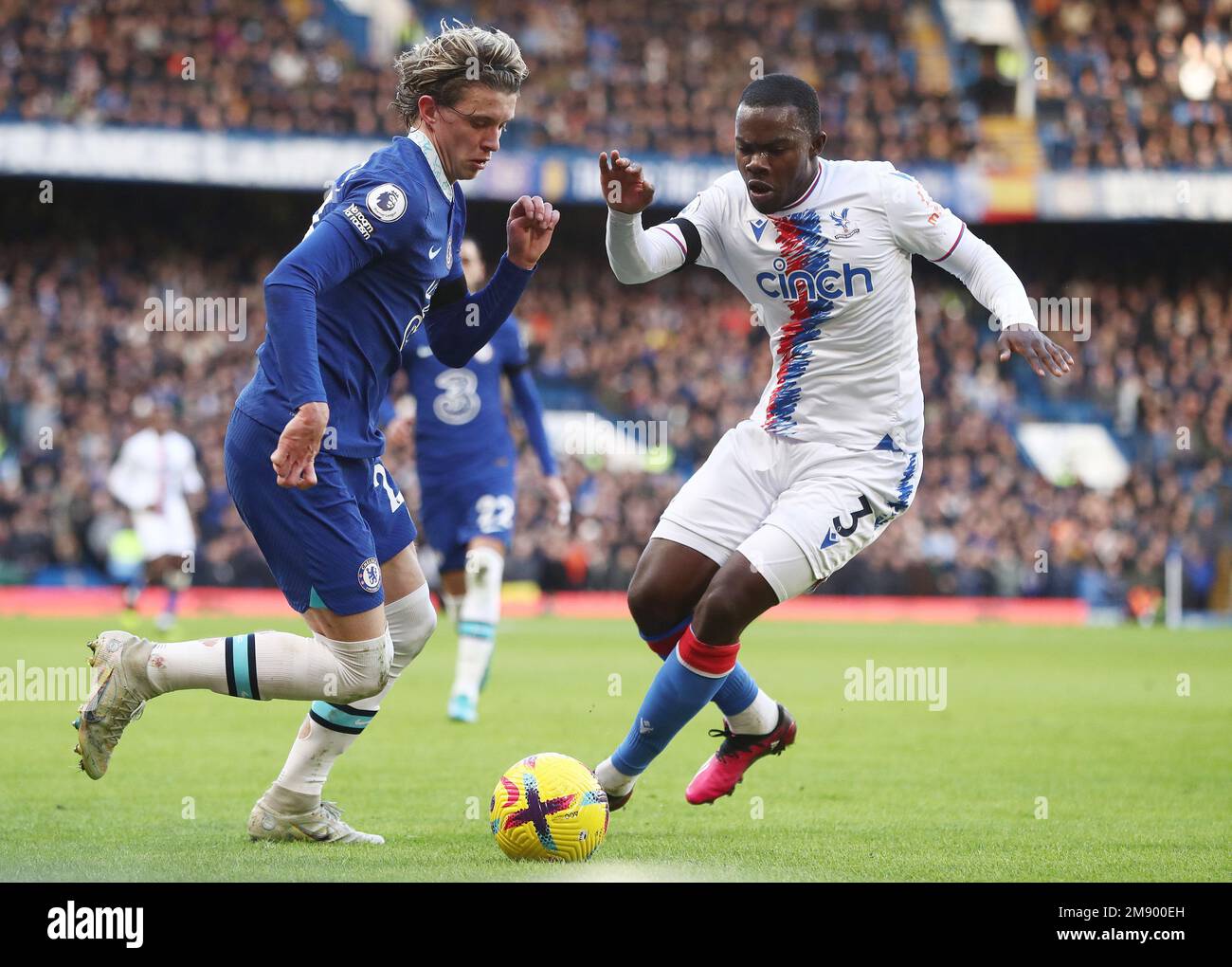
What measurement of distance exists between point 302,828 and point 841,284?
290 cm

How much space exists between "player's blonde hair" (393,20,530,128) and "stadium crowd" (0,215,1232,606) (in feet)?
59.7

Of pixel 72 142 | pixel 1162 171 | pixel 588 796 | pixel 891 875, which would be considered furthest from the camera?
pixel 1162 171

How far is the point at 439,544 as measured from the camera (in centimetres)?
1049

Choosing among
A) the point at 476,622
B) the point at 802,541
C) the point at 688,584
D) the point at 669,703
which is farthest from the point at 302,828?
the point at 476,622

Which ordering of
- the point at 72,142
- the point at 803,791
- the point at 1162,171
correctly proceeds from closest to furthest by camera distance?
the point at 803,791 < the point at 72,142 < the point at 1162,171

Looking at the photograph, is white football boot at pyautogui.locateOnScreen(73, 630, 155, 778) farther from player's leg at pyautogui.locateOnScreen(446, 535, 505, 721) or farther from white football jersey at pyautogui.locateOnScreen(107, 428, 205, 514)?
white football jersey at pyautogui.locateOnScreen(107, 428, 205, 514)

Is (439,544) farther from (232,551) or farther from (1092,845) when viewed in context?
(232,551)

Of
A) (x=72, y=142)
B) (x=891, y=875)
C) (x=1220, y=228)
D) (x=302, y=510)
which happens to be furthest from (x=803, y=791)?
(x=1220, y=228)

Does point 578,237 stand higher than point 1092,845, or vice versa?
point 578,237

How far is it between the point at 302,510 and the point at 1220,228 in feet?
102

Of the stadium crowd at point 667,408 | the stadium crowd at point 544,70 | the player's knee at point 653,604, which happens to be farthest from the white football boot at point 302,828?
the stadium crowd at point 544,70

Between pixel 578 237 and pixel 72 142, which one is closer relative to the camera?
pixel 72 142

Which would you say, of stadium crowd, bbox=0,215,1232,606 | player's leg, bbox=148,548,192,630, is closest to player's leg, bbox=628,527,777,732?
player's leg, bbox=148,548,192,630

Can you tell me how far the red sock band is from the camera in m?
5.74
